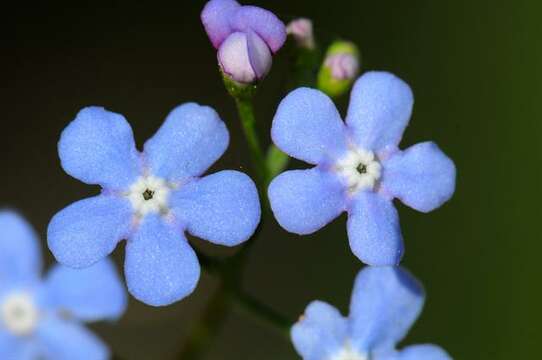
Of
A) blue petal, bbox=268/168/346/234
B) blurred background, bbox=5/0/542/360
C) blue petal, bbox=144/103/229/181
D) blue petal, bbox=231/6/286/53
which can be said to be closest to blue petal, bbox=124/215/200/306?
blue petal, bbox=144/103/229/181

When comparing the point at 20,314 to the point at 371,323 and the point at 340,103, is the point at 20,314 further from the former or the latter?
the point at 340,103

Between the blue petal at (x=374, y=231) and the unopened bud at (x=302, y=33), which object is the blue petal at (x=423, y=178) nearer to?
the blue petal at (x=374, y=231)

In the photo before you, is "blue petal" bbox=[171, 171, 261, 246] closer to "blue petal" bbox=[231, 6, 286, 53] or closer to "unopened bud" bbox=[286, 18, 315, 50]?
"blue petal" bbox=[231, 6, 286, 53]

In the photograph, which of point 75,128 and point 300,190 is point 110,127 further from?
point 300,190

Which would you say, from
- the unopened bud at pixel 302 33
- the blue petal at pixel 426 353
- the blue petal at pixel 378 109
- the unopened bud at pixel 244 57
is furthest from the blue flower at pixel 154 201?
the blue petal at pixel 426 353

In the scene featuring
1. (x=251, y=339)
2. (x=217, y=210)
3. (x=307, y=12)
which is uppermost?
(x=217, y=210)

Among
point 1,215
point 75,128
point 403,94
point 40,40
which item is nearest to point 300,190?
point 403,94
